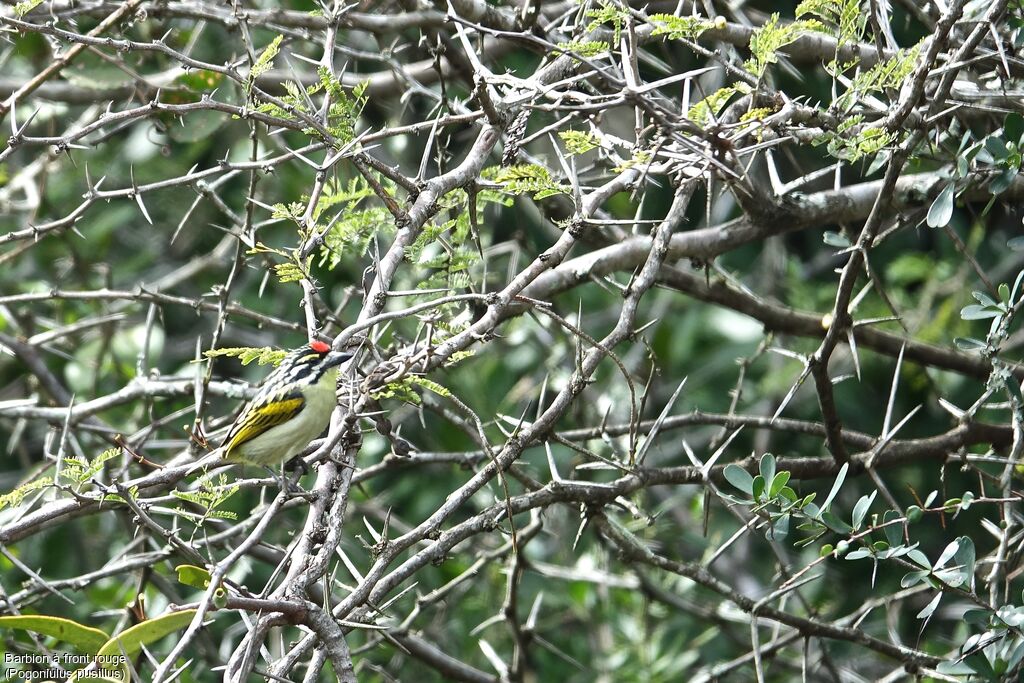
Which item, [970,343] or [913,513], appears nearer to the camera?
[913,513]

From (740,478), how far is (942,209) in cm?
114

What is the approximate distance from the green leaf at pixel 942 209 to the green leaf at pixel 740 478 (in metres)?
1.03

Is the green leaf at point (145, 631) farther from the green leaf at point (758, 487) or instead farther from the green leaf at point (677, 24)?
the green leaf at point (677, 24)

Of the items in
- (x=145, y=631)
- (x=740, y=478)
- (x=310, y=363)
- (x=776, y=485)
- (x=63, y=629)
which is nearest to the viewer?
(x=145, y=631)

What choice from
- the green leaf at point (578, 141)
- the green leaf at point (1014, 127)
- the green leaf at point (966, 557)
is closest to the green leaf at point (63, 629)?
the green leaf at point (578, 141)

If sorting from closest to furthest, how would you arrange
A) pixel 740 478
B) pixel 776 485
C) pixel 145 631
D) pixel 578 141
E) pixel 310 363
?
pixel 145 631, pixel 578 141, pixel 776 485, pixel 740 478, pixel 310 363

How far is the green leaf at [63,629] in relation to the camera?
295cm

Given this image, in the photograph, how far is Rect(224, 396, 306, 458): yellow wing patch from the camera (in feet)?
12.3

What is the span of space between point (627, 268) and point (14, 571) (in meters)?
3.82

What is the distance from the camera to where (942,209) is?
3.67m

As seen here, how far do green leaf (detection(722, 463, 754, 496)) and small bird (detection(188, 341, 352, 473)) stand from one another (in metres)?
1.33

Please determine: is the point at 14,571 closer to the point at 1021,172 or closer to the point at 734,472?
the point at 734,472

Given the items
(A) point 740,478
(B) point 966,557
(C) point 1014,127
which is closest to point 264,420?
(A) point 740,478

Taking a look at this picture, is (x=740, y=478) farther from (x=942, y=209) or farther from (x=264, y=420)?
(x=264, y=420)
